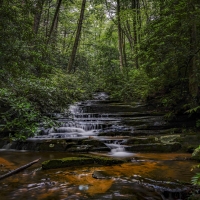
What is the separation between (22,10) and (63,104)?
16.4 feet

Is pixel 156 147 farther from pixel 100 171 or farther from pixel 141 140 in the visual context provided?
pixel 100 171

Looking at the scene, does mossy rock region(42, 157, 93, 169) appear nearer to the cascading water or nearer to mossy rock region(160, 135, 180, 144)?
the cascading water

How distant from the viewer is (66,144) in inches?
300

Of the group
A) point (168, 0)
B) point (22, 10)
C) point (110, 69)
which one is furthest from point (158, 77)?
point (110, 69)

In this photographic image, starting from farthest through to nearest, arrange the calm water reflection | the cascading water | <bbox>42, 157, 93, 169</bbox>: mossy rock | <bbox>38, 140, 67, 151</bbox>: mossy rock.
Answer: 1. the cascading water
2. <bbox>38, 140, 67, 151</bbox>: mossy rock
3. <bbox>42, 157, 93, 169</bbox>: mossy rock
4. the calm water reflection

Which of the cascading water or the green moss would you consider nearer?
the green moss

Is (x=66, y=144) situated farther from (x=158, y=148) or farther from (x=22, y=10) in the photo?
(x=22, y=10)

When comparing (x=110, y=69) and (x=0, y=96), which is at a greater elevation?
(x=110, y=69)

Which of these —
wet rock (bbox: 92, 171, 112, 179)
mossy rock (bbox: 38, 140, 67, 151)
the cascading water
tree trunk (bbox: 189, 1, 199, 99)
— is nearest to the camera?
wet rock (bbox: 92, 171, 112, 179)

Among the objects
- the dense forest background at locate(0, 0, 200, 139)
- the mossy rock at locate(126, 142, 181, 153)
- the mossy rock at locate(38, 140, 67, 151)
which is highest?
the dense forest background at locate(0, 0, 200, 139)

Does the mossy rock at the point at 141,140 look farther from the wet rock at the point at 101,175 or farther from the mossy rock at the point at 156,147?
the wet rock at the point at 101,175

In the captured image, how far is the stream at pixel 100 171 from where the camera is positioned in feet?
11.6

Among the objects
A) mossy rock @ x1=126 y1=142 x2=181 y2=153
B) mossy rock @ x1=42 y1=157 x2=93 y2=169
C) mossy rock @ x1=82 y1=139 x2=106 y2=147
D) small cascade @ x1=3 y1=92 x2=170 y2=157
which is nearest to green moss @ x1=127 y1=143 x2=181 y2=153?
mossy rock @ x1=126 y1=142 x2=181 y2=153

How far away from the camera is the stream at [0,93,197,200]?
3.52 metres
